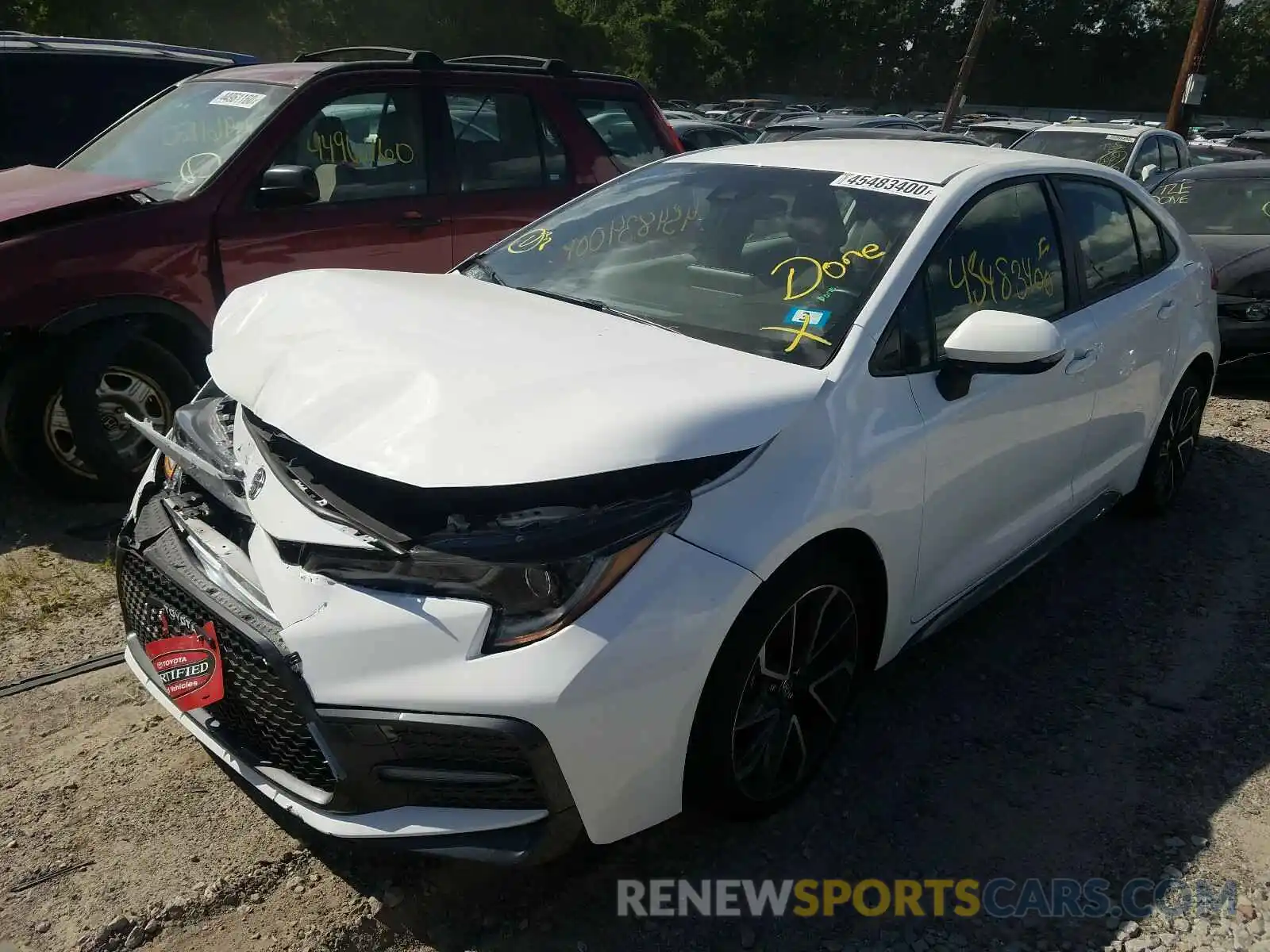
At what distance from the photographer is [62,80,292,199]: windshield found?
15.6ft

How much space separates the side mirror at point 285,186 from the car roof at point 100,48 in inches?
107

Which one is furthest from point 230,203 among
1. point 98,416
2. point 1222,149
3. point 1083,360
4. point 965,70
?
point 965,70

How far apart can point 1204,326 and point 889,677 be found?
8.29ft

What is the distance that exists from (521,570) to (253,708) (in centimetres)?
72

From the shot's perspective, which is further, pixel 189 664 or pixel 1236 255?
pixel 1236 255

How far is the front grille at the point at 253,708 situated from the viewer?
2.16m

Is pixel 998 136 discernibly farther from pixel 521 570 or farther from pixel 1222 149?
pixel 521 570

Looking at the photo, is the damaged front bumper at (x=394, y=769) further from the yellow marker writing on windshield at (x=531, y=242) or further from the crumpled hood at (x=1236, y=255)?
the crumpled hood at (x=1236, y=255)

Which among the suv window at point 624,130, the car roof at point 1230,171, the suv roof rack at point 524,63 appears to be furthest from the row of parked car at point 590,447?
the car roof at point 1230,171

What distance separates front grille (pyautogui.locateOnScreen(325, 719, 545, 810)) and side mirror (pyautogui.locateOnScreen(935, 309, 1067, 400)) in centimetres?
161

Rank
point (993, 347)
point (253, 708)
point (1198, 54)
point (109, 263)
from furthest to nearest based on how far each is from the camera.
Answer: point (1198, 54)
point (109, 263)
point (993, 347)
point (253, 708)

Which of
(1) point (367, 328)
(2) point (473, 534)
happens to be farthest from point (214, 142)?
(2) point (473, 534)

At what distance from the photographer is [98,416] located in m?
4.29

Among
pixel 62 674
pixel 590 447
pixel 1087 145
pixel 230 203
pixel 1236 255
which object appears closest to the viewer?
pixel 590 447
